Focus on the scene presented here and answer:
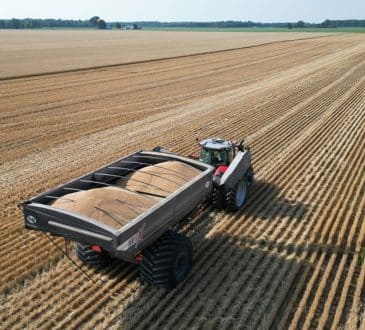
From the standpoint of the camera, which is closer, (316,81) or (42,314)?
(42,314)

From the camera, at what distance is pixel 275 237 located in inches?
380

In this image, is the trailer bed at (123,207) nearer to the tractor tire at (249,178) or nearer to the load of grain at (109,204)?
the load of grain at (109,204)

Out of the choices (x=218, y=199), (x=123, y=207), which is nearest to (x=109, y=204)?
(x=123, y=207)

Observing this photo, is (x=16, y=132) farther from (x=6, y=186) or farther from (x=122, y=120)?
(x=6, y=186)

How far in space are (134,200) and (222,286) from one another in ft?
7.60

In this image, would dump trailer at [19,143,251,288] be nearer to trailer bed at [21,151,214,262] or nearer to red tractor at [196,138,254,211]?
trailer bed at [21,151,214,262]

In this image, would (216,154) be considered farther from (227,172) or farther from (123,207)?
(123,207)

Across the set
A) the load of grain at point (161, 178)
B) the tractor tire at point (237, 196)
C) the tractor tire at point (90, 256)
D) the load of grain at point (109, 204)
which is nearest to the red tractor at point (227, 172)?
the tractor tire at point (237, 196)

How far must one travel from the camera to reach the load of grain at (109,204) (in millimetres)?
6938

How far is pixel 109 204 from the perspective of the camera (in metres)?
7.18

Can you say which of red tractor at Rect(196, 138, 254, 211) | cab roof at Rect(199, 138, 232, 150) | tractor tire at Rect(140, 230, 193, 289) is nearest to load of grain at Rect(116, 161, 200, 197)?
tractor tire at Rect(140, 230, 193, 289)

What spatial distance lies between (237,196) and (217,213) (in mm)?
667

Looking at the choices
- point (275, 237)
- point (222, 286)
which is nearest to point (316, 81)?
point (275, 237)

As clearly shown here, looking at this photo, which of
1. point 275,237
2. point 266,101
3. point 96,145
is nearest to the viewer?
point 275,237
